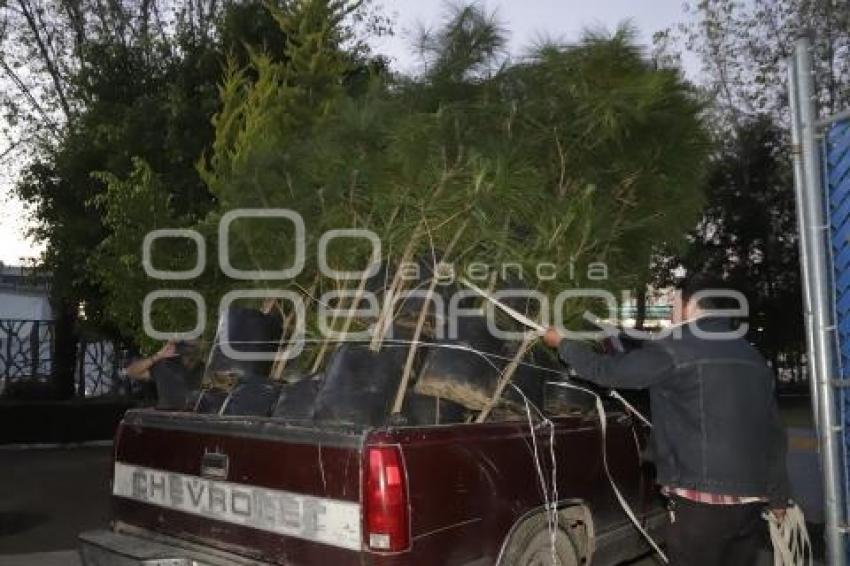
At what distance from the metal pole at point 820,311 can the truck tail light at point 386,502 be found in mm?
1709

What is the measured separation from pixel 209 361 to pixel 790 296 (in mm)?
13777

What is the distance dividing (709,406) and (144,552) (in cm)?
261

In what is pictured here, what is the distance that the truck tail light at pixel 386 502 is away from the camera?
10.2 feet

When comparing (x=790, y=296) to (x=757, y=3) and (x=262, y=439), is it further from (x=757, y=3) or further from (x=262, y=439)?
(x=262, y=439)

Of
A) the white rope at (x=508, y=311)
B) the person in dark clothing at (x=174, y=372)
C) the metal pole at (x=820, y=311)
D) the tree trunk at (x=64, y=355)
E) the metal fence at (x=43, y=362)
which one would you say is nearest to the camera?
the metal pole at (x=820, y=311)

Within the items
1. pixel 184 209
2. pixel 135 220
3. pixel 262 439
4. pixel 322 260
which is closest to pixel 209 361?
pixel 322 260

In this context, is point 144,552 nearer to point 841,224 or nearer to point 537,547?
point 537,547

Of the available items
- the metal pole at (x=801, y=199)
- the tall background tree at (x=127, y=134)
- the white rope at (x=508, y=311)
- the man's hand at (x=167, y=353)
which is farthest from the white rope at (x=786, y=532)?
the tall background tree at (x=127, y=134)

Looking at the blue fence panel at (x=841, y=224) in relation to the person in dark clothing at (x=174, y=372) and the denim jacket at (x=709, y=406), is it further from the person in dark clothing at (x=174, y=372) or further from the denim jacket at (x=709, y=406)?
the person in dark clothing at (x=174, y=372)

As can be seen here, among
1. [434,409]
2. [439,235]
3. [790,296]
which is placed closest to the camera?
[434,409]

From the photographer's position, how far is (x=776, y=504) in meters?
3.41

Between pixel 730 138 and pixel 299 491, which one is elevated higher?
pixel 730 138

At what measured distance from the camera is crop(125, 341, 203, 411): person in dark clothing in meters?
4.88

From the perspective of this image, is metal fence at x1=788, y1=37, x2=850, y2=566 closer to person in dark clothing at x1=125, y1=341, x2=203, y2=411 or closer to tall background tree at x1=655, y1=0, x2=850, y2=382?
person in dark clothing at x1=125, y1=341, x2=203, y2=411
